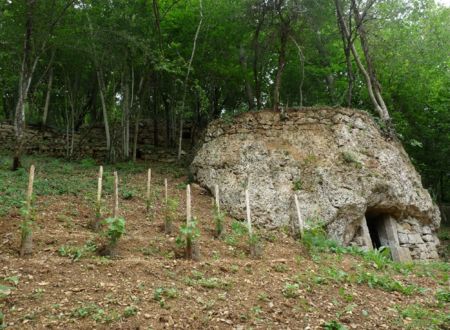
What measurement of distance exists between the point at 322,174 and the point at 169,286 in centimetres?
668

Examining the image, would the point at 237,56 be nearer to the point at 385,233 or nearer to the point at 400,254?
the point at 385,233

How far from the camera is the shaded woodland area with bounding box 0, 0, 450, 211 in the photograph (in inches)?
488

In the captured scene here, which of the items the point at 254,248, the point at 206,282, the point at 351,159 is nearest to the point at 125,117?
the point at 351,159

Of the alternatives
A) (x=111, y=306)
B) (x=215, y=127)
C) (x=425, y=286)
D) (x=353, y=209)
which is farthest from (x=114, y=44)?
(x=425, y=286)

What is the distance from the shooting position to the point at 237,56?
1505cm

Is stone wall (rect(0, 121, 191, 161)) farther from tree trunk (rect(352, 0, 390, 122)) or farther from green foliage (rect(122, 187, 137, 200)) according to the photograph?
tree trunk (rect(352, 0, 390, 122))

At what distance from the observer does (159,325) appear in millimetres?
4016

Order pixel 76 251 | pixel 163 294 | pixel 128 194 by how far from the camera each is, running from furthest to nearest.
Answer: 1. pixel 128 194
2. pixel 76 251
3. pixel 163 294

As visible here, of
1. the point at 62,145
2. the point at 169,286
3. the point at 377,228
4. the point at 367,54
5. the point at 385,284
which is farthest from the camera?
the point at 62,145

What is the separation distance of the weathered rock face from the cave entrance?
48mm

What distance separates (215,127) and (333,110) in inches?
153

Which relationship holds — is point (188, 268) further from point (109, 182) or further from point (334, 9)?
point (334, 9)

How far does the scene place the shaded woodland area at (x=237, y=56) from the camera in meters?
12.4

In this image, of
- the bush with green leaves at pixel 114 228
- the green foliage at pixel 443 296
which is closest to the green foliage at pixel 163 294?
the bush with green leaves at pixel 114 228
